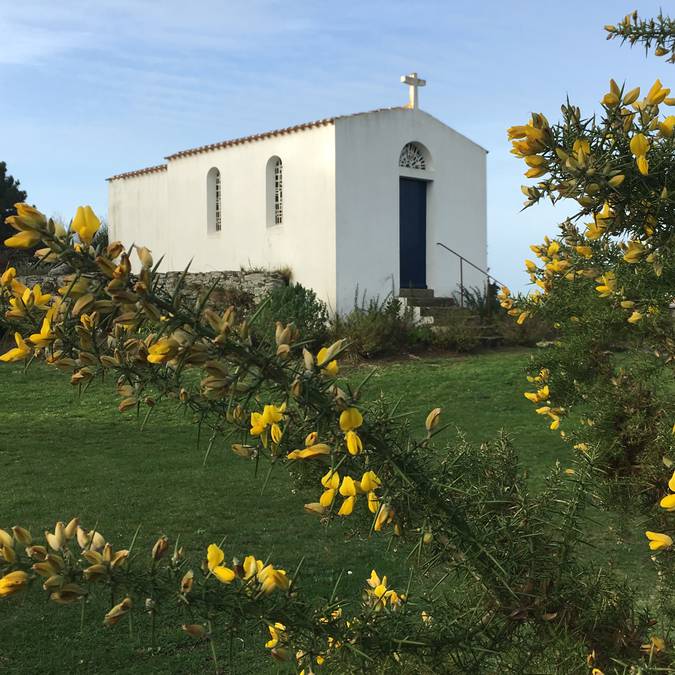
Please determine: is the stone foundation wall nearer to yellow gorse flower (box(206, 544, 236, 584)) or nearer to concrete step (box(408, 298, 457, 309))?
concrete step (box(408, 298, 457, 309))

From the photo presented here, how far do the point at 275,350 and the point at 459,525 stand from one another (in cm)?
54

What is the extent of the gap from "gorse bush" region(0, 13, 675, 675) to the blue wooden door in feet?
52.2

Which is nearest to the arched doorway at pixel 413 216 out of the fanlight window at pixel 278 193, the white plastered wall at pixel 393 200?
the white plastered wall at pixel 393 200

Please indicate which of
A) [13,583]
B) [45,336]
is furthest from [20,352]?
[13,583]

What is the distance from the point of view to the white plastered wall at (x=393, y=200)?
651 inches

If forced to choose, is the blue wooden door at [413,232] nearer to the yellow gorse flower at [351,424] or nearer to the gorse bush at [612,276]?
the gorse bush at [612,276]

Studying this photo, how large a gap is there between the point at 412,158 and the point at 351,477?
1746 centimetres

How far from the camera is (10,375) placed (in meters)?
13.8

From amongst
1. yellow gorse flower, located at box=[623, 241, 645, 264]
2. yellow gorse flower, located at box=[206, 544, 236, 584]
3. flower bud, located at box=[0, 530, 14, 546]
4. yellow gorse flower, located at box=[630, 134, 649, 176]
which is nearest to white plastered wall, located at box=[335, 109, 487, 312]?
yellow gorse flower, located at box=[623, 241, 645, 264]

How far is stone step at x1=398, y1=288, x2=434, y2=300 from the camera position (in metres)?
17.6

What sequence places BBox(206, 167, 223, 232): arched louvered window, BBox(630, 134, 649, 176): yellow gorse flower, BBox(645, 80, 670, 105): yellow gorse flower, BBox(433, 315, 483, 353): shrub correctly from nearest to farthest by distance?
BBox(630, 134, 649, 176): yellow gorse flower → BBox(645, 80, 670, 105): yellow gorse flower → BBox(433, 315, 483, 353): shrub → BBox(206, 167, 223, 232): arched louvered window

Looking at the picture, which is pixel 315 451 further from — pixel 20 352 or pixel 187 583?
pixel 20 352

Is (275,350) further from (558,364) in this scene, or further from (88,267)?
(558,364)

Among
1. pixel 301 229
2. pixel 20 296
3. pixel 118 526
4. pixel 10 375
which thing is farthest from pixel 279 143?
pixel 20 296
